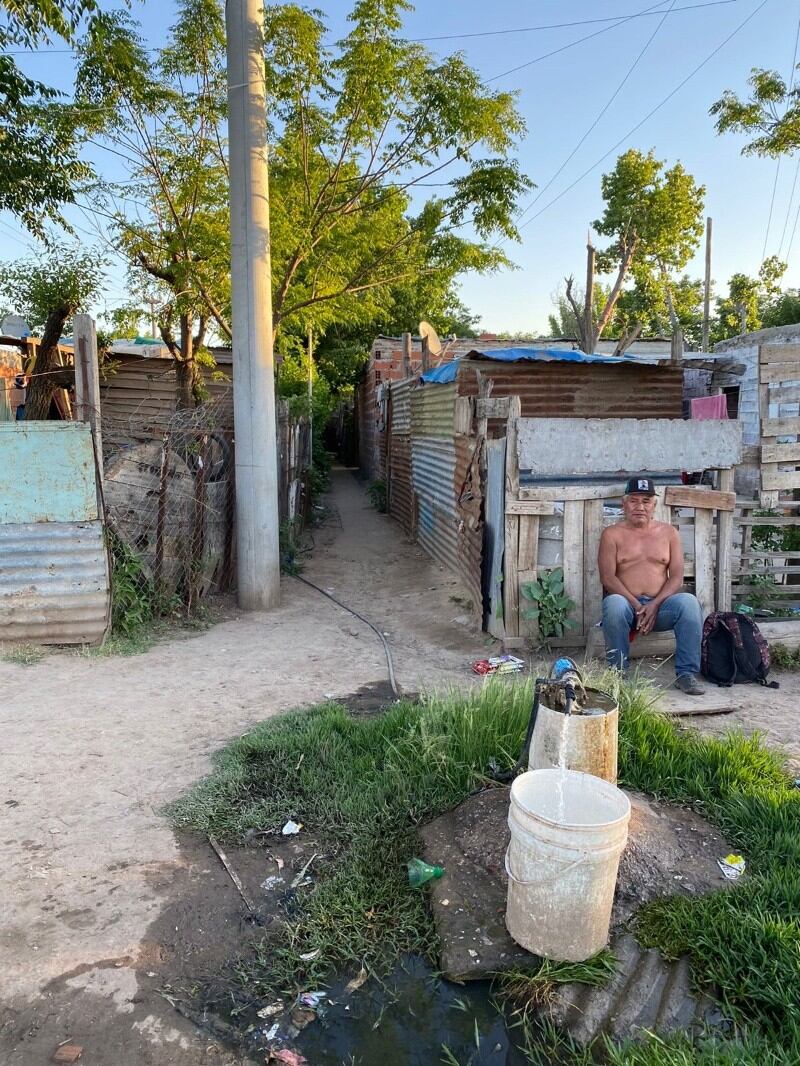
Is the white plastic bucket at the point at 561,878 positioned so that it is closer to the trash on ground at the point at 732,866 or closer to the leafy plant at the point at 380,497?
the trash on ground at the point at 732,866

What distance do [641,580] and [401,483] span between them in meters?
8.33

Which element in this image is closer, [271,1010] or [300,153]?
[271,1010]

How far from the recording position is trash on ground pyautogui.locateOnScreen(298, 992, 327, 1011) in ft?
7.70

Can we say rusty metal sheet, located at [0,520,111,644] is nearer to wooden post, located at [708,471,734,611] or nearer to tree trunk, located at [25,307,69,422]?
tree trunk, located at [25,307,69,422]

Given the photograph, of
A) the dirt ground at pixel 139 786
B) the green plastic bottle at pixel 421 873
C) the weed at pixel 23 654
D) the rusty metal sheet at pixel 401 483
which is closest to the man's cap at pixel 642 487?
the dirt ground at pixel 139 786

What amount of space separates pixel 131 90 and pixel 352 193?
2.91 m

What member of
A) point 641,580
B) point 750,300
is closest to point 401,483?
point 641,580

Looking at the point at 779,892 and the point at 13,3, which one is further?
the point at 13,3

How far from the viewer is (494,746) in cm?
360

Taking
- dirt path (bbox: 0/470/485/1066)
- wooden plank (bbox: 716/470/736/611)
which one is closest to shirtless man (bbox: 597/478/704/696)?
wooden plank (bbox: 716/470/736/611)

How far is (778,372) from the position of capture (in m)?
6.00

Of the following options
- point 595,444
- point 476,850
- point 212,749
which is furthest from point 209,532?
point 476,850

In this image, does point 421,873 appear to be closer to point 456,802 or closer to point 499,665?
point 456,802

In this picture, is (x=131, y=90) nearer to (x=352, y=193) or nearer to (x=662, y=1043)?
(x=352, y=193)
